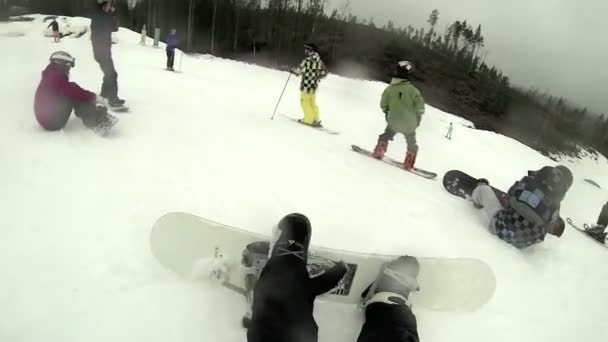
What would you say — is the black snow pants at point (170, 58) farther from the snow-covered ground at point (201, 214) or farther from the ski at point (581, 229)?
the ski at point (581, 229)

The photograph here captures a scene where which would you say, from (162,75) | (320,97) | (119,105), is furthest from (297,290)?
(320,97)

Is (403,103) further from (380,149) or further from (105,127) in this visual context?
(105,127)

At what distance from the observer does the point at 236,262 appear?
190cm

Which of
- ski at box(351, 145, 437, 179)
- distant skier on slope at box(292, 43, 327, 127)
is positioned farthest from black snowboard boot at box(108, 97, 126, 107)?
ski at box(351, 145, 437, 179)

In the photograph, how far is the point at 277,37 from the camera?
16.0 m

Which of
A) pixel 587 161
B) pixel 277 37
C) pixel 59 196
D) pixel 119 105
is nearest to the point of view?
pixel 59 196

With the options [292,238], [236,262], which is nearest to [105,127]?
[236,262]

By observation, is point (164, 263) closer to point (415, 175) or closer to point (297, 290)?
point (297, 290)

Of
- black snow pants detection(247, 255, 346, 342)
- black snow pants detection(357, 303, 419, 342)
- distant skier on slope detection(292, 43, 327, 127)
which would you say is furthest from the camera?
distant skier on slope detection(292, 43, 327, 127)

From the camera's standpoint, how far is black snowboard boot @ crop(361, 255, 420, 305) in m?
1.74

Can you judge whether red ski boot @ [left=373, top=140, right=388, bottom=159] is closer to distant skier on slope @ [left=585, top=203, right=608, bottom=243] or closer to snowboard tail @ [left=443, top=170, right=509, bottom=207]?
snowboard tail @ [left=443, top=170, right=509, bottom=207]

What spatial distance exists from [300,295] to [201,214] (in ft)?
3.89

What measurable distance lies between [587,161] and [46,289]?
163 inches

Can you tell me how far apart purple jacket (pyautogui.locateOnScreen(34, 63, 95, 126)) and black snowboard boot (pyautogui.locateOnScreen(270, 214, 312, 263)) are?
2378 millimetres
